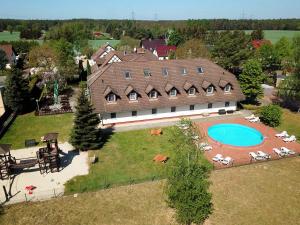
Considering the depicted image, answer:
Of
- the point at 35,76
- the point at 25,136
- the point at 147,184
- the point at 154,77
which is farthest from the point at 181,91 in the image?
the point at 35,76

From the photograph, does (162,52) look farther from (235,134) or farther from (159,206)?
(159,206)

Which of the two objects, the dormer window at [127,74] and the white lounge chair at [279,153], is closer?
the white lounge chair at [279,153]

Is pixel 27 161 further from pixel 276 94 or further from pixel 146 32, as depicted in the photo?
pixel 146 32

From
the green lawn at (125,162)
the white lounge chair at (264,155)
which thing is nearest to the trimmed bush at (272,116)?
the white lounge chair at (264,155)

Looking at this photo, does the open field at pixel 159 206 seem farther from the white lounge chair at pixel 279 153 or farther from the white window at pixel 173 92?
the white window at pixel 173 92

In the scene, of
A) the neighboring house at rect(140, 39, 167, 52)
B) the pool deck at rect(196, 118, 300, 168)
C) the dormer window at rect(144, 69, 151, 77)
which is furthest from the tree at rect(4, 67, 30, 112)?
the neighboring house at rect(140, 39, 167, 52)
